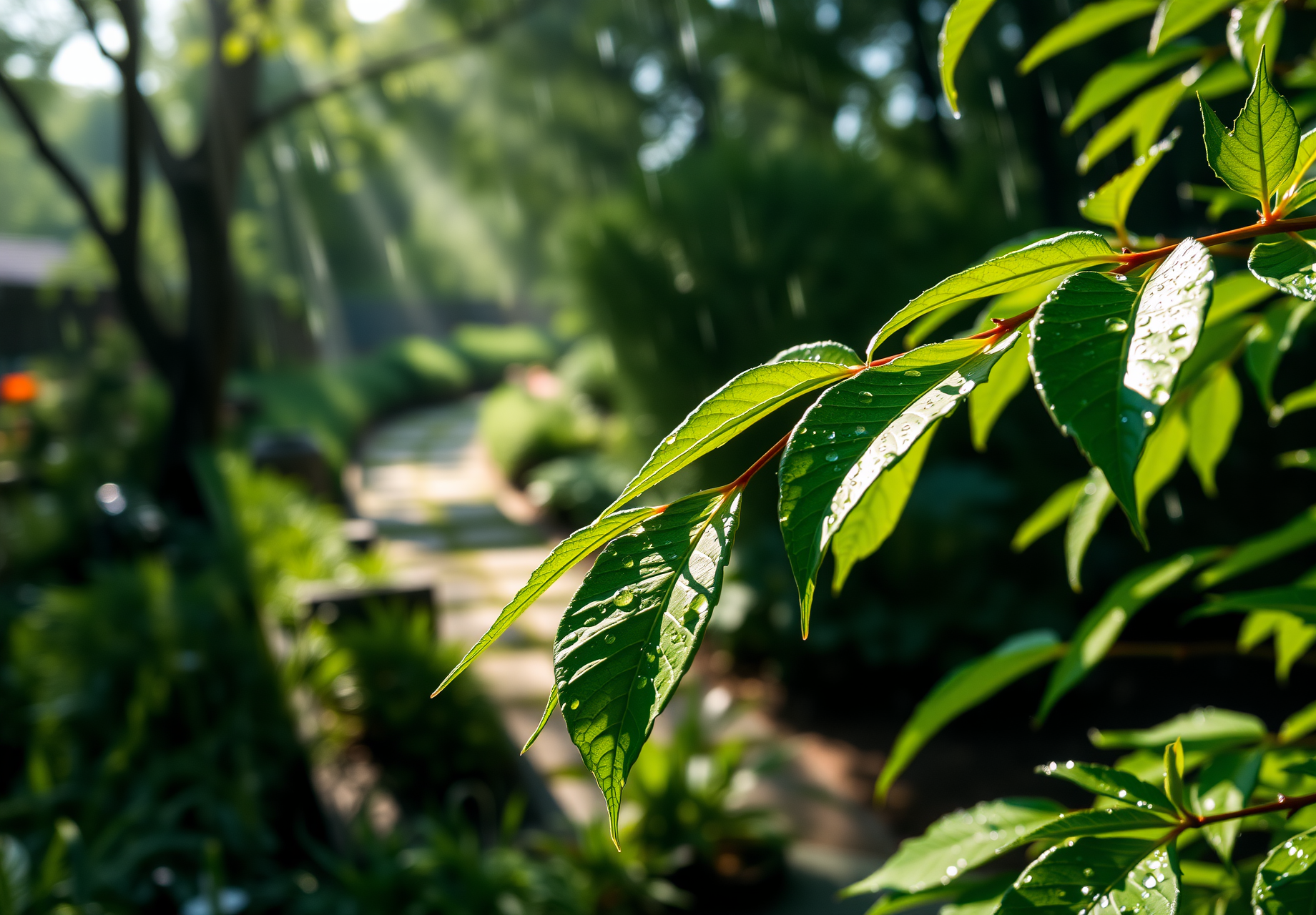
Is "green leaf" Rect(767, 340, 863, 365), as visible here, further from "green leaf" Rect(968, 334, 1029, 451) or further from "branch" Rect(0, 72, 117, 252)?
"branch" Rect(0, 72, 117, 252)

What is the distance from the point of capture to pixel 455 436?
53.3ft

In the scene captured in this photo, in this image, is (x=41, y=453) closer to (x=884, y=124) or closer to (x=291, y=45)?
(x=291, y=45)

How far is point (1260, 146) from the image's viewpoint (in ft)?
1.39

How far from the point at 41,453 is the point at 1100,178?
9928 mm

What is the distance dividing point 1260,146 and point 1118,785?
358 mm

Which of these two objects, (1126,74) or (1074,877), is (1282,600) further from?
(1126,74)

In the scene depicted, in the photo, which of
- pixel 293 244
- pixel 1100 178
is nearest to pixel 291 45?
pixel 1100 178

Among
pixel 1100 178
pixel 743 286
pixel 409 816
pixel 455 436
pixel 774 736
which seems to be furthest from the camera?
pixel 455 436

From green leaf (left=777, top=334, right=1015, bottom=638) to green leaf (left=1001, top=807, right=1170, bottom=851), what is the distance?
23 centimetres

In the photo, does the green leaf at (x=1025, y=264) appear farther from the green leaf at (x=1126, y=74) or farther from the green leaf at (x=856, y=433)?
the green leaf at (x=1126, y=74)

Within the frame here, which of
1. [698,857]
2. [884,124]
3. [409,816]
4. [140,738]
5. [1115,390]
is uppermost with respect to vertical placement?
[884,124]

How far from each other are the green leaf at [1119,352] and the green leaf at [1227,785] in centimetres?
46

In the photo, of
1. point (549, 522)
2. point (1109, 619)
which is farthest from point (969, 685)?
point (549, 522)

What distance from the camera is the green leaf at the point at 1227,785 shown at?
689 millimetres
